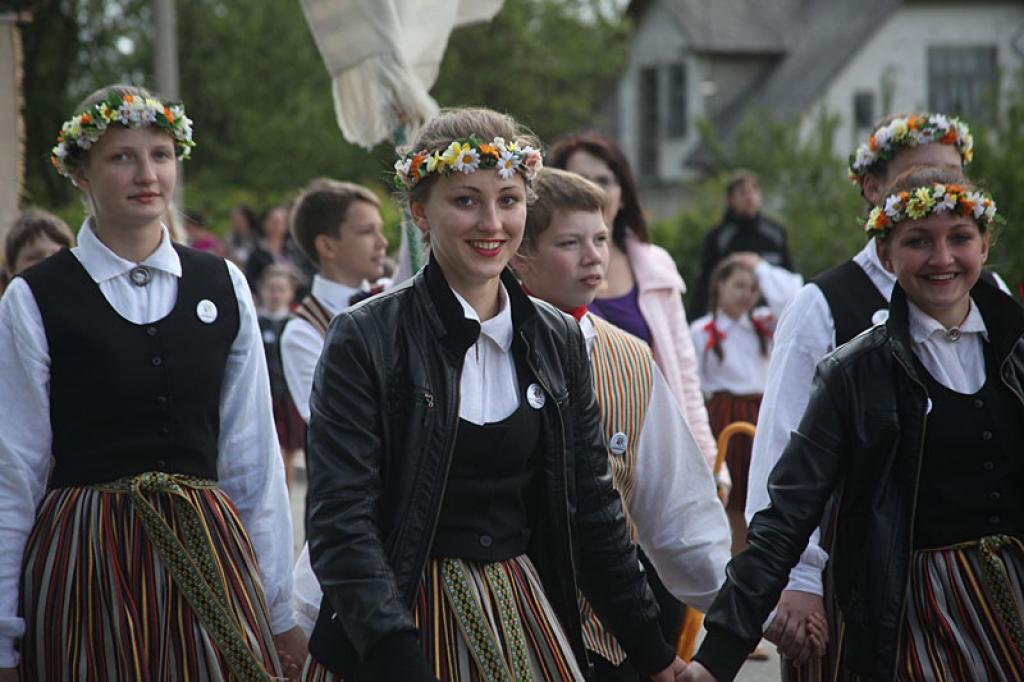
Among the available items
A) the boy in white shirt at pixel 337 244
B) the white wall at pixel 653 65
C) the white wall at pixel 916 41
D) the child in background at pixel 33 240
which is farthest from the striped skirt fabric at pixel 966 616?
the white wall at pixel 653 65

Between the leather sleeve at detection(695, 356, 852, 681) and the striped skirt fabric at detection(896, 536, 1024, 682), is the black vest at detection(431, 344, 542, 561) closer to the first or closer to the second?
the leather sleeve at detection(695, 356, 852, 681)

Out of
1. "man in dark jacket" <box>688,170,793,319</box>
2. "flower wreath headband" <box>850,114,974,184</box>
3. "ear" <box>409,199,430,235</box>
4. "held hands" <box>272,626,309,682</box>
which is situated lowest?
"held hands" <box>272,626,309,682</box>

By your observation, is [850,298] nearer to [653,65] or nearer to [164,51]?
[164,51]

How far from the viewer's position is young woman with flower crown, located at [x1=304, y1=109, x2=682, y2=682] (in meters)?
3.23

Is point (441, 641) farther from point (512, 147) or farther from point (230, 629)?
point (512, 147)

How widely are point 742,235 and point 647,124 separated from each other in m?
33.3

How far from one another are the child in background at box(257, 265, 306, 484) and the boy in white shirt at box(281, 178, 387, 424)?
2938 mm

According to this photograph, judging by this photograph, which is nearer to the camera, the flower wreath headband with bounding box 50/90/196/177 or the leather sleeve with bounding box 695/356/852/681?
the leather sleeve with bounding box 695/356/852/681

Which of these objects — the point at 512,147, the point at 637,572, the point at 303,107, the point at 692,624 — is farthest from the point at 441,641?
the point at 303,107

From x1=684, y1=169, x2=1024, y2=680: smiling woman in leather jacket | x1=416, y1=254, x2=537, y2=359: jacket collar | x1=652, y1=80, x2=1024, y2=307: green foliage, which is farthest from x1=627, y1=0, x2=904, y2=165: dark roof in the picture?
x1=416, y1=254, x2=537, y2=359: jacket collar

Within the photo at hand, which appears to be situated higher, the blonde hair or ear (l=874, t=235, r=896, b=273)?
the blonde hair

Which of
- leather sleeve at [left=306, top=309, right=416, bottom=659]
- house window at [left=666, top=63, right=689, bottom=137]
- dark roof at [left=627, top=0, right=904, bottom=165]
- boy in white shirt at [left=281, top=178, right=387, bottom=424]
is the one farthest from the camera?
house window at [left=666, top=63, right=689, bottom=137]

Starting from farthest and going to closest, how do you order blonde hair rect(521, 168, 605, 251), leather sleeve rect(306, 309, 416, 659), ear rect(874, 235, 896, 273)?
blonde hair rect(521, 168, 605, 251)
ear rect(874, 235, 896, 273)
leather sleeve rect(306, 309, 416, 659)

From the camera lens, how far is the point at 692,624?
518cm
